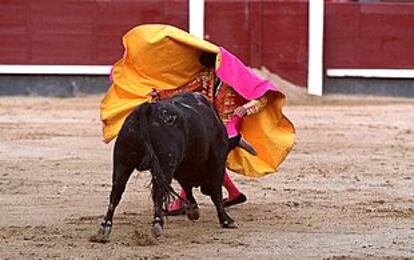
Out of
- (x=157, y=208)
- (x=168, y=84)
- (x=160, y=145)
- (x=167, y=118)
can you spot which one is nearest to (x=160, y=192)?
(x=157, y=208)

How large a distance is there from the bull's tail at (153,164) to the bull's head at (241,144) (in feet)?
3.02

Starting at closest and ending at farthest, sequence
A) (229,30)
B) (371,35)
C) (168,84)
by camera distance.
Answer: (168,84), (371,35), (229,30)

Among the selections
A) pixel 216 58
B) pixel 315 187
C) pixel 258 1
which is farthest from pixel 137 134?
pixel 258 1

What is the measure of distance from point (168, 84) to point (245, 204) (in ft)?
2.51

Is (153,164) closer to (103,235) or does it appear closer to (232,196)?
(103,235)

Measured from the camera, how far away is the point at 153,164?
191 inches

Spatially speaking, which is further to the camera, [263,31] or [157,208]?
[263,31]

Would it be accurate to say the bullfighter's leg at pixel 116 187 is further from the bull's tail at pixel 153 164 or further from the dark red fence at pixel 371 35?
the dark red fence at pixel 371 35

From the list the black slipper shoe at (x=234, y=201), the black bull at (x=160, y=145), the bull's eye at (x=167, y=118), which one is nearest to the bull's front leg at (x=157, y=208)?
the black bull at (x=160, y=145)

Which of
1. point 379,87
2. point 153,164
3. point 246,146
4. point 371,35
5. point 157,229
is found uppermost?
point 153,164

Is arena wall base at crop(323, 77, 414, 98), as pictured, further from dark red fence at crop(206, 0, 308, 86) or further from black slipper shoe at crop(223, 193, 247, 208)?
black slipper shoe at crop(223, 193, 247, 208)

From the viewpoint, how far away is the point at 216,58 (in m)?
5.86

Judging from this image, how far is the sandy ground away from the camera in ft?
16.3

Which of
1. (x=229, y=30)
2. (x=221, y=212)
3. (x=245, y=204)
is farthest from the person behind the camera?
(x=229, y=30)
